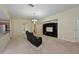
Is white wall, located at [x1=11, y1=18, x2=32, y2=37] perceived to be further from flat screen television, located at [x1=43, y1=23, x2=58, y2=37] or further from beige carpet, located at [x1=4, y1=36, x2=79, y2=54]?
flat screen television, located at [x1=43, y1=23, x2=58, y2=37]

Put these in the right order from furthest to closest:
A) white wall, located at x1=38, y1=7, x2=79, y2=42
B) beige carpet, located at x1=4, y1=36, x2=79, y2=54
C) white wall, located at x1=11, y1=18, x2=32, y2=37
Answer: white wall, located at x1=38, y1=7, x2=79, y2=42
beige carpet, located at x1=4, y1=36, x2=79, y2=54
white wall, located at x1=11, y1=18, x2=32, y2=37

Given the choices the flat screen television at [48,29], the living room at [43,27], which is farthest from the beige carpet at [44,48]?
the flat screen television at [48,29]

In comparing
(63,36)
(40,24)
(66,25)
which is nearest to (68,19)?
(66,25)

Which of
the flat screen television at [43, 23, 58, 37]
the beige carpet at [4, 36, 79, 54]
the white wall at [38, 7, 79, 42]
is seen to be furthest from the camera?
the white wall at [38, 7, 79, 42]

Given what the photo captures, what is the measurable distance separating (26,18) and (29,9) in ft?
1.52

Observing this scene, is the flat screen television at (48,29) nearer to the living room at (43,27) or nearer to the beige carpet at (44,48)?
the living room at (43,27)

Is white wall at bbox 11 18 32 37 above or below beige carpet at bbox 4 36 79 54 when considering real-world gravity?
above

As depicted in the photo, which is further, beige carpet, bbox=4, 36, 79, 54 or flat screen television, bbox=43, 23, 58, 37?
flat screen television, bbox=43, 23, 58, 37

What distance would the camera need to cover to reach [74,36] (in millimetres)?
4430

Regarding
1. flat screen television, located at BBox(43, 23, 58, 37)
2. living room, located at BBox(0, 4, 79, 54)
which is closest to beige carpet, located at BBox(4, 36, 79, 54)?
living room, located at BBox(0, 4, 79, 54)

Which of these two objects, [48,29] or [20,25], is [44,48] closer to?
[48,29]

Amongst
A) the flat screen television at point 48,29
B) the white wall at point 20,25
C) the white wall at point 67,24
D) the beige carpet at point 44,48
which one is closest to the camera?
the white wall at point 20,25

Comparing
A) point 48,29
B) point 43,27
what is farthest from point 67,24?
point 43,27
